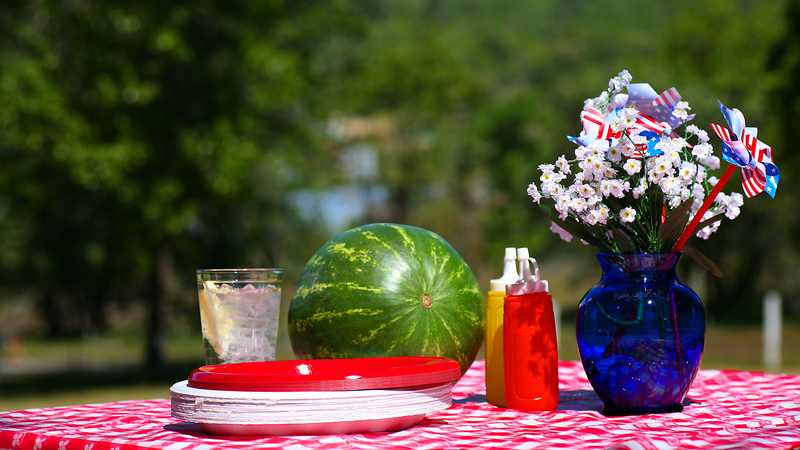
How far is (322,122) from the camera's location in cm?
1659

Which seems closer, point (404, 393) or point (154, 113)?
point (404, 393)

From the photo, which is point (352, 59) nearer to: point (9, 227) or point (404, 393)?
point (9, 227)

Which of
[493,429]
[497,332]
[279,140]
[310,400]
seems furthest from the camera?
[279,140]

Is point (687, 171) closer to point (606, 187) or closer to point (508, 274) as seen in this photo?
point (606, 187)

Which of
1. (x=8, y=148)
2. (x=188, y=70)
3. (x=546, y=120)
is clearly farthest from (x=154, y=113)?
(x=546, y=120)

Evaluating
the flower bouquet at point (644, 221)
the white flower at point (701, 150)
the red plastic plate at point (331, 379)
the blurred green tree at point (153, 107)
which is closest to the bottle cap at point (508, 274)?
the flower bouquet at point (644, 221)

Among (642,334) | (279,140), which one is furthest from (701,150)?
(279,140)

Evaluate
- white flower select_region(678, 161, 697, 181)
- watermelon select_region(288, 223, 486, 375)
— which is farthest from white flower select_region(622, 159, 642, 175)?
watermelon select_region(288, 223, 486, 375)

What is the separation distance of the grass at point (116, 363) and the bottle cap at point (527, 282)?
1022cm

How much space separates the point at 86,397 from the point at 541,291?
12008 mm

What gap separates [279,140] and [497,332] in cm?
1283

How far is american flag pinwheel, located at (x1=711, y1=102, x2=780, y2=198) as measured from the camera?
1.93 meters

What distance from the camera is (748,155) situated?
194cm

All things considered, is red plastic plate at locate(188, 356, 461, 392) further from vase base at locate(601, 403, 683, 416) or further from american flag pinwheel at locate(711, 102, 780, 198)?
american flag pinwheel at locate(711, 102, 780, 198)
